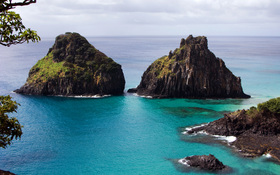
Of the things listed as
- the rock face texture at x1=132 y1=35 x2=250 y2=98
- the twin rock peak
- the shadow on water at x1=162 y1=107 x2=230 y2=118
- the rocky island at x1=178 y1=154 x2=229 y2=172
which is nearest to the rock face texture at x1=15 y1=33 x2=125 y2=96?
the twin rock peak

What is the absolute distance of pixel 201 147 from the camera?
6762cm

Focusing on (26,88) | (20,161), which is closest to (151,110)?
(20,161)

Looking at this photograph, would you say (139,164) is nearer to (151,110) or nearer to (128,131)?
(128,131)

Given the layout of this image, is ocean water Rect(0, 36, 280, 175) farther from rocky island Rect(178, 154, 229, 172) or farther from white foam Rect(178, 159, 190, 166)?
rocky island Rect(178, 154, 229, 172)

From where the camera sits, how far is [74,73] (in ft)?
430

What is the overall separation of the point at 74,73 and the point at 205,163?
89356mm

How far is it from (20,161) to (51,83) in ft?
234

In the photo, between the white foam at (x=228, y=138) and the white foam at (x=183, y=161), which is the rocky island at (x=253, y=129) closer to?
the white foam at (x=228, y=138)

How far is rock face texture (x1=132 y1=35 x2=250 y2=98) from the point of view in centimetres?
12400

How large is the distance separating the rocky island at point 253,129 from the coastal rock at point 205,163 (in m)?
9.93

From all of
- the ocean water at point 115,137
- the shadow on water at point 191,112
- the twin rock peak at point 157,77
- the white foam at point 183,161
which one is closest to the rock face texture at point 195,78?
the twin rock peak at point 157,77

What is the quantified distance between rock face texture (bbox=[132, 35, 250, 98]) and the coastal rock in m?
66.1

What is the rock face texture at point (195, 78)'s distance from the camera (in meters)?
124

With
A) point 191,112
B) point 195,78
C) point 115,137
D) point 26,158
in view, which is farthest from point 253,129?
point 26,158
